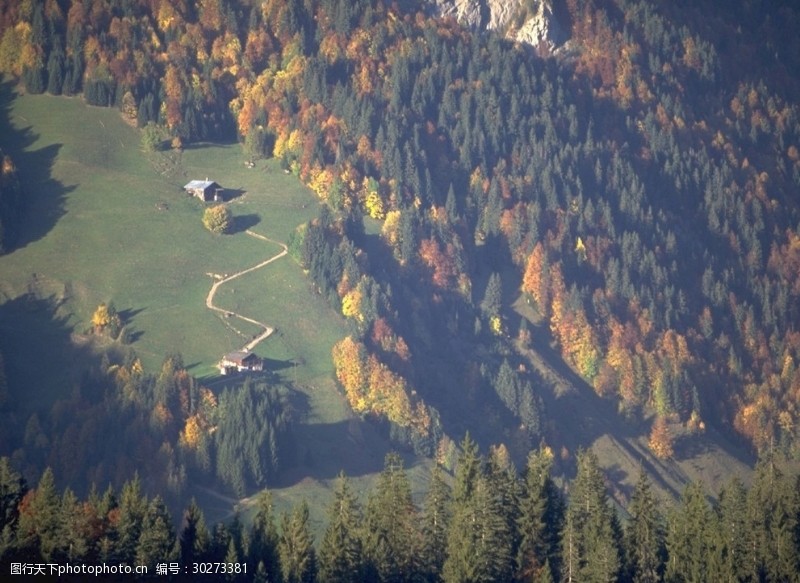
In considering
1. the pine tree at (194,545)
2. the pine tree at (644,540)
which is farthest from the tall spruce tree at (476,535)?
the pine tree at (194,545)

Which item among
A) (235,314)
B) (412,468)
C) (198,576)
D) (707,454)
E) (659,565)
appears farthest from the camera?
(707,454)

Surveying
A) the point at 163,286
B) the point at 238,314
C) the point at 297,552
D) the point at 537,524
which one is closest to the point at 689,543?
the point at 537,524

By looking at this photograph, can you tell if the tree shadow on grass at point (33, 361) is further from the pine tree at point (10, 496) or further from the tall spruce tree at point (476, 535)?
the tall spruce tree at point (476, 535)

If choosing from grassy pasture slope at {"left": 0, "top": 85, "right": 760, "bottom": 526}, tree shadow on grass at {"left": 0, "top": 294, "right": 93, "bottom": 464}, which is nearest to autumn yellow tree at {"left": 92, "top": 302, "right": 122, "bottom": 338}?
grassy pasture slope at {"left": 0, "top": 85, "right": 760, "bottom": 526}

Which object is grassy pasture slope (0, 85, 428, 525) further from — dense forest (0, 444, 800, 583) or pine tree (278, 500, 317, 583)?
pine tree (278, 500, 317, 583)

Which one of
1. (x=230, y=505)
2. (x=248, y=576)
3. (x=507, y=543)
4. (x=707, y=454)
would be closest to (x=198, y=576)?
(x=248, y=576)

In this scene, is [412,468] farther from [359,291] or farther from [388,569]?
[388,569]
